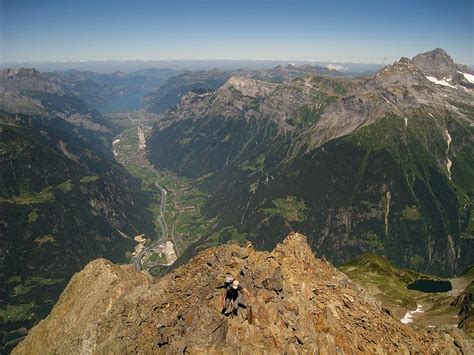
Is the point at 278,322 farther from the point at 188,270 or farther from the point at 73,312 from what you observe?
the point at 73,312

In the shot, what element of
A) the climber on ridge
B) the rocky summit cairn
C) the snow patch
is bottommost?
the snow patch

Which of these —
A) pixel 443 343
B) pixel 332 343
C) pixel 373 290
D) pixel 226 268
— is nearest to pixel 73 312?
pixel 226 268

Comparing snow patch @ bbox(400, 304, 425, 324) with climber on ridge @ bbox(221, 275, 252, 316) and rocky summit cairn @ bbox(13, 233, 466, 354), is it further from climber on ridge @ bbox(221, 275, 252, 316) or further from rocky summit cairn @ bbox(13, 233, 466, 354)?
climber on ridge @ bbox(221, 275, 252, 316)

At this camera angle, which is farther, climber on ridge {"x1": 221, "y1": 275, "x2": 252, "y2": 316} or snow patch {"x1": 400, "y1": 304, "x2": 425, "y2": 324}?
snow patch {"x1": 400, "y1": 304, "x2": 425, "y2": 324}

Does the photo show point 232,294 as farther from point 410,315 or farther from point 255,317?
point 410,315

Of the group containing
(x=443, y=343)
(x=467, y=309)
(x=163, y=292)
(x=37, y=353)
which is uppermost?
(x=163, y=292)

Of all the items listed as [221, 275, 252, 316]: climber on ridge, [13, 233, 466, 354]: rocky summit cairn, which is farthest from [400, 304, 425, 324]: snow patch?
[221, 275, 252, 316]: climber on ridge

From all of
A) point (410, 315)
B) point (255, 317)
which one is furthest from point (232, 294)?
point (410, 315)

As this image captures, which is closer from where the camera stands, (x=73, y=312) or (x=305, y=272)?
(x=305, y=272)
